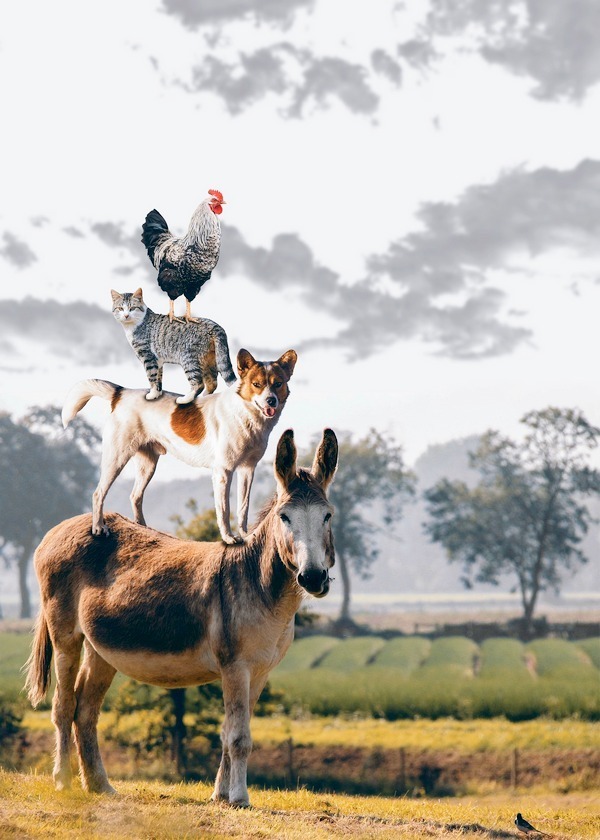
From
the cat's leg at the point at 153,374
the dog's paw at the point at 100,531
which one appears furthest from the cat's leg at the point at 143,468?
the cat's leg at the point at 153,374

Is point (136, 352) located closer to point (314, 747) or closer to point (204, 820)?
point (204, 820)

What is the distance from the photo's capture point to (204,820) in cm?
856

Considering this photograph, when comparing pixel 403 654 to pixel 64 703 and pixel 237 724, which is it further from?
pixel 237 724

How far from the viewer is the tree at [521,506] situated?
238ft

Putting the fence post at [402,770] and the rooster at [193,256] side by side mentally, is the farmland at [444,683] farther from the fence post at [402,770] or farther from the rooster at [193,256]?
the rooster at [193,256]

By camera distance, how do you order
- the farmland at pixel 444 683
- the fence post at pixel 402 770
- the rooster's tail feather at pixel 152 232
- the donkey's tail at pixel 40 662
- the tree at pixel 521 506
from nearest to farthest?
1. the rooster's tail feather at pixel 152 232
2. the donkey's tail at pixel 40 662
3. the fence post at pixel 402 770
4. the farmland at pixel 444 683
5. the tree at pixel 521 506

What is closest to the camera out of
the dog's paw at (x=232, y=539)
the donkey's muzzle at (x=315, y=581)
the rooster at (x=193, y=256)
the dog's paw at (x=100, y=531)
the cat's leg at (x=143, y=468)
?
the donkey's muzzle at (x=315, y=581)

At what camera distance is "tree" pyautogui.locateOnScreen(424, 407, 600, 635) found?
2854 inches

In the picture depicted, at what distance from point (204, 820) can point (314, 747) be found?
61.2 ft

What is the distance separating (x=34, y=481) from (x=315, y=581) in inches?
3102

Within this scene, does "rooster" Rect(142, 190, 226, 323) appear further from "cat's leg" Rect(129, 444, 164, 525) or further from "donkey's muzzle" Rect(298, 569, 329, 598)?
"donkey's muzzle" Rect(298, 569, 329, 598)

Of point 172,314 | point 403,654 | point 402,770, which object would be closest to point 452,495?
point 403,654

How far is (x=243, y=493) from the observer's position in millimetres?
8852

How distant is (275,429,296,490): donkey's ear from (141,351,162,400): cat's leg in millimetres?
1434
